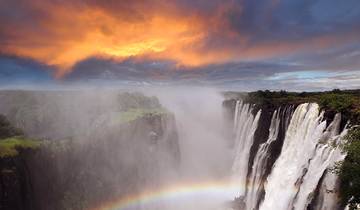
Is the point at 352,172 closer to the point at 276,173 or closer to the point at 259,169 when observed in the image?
the point at 276,173

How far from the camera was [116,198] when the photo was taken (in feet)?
158

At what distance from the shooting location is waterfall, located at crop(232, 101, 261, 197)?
151 ft

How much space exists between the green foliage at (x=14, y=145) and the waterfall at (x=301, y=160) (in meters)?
27.2

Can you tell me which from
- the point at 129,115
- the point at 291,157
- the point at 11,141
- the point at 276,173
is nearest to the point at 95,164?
the point at 129,115

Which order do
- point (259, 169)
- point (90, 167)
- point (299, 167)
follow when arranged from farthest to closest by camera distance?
1. point (90, 167)
2. point (259, 169)
3. point (299, 167)

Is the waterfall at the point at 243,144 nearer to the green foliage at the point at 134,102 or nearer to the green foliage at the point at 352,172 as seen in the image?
the green foliage at the point at 134,102

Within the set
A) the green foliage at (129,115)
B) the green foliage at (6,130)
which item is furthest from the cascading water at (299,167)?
the green foliage at (6,130)

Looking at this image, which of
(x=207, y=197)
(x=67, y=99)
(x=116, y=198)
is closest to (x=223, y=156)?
(x=207, y=197)

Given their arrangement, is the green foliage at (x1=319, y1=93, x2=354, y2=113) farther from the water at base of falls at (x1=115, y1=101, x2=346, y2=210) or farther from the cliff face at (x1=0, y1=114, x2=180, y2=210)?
the cliff face at (x1=0, y1=114, x2=180, y2=210)

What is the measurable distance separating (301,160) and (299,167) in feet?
2.21

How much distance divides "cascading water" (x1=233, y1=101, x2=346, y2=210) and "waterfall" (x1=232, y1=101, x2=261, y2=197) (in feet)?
3.05

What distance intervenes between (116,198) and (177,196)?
11.5m

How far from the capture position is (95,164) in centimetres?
4744

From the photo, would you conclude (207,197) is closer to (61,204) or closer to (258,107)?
(258,107)
